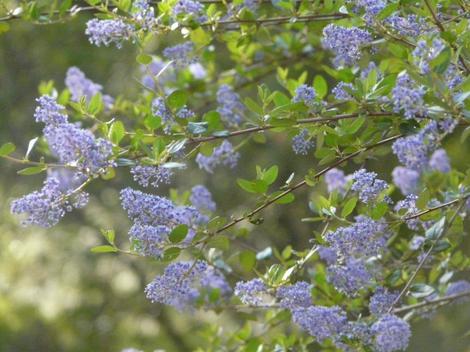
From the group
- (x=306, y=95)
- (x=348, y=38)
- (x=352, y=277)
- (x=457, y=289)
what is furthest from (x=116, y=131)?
(x=457, y=289)

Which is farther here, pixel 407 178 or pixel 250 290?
pixel 250 290

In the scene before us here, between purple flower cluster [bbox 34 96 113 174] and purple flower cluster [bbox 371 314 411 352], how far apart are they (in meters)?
0.59

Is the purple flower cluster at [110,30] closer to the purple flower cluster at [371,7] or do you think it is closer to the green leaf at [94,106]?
the green leaf at [94,106]

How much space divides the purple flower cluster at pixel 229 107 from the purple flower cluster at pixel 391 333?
35.8 inches

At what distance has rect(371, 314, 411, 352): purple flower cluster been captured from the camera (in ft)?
5.17

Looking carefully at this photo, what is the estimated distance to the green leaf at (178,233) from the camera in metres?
1.68

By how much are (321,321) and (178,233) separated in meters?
0.36

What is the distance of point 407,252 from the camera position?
2.35 meters

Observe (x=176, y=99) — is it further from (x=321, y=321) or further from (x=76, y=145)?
(x=321, y=321)

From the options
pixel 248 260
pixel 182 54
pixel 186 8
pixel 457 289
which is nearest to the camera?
pixel 186 8

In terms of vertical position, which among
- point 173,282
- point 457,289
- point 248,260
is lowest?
point 457,289

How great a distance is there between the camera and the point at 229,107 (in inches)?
95.7

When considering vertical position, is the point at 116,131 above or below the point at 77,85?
above

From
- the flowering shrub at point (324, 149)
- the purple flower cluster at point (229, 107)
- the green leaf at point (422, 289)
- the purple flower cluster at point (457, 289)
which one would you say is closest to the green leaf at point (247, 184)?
the flowering shrub at point (324, 149)
